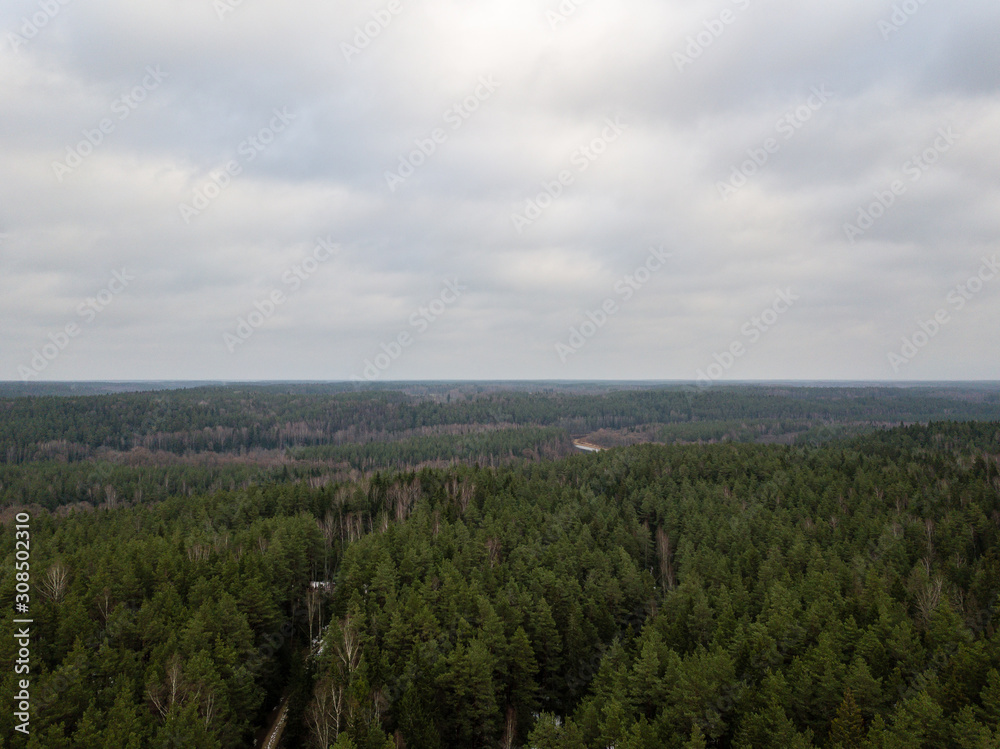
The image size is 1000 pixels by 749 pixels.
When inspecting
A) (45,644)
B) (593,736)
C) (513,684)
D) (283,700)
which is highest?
(45,644)

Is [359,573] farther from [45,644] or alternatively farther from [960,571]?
[960,571]

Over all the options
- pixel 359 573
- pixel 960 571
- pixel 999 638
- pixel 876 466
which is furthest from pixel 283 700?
pixel 876 466

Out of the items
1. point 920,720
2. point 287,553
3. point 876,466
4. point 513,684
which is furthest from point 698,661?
point 876,466

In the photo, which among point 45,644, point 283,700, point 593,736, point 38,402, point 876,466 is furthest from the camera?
point 38,402

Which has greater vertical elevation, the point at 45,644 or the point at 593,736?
the point at 45,644

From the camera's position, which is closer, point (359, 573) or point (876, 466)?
point (359, 573)

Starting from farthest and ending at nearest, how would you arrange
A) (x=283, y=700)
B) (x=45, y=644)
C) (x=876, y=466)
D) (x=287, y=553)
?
(x=876, y=466) → (x=287, y=553) → (x=283, y=700) → (x=45, y=644)

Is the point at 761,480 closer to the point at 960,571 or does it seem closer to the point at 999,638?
the point at 960,571
